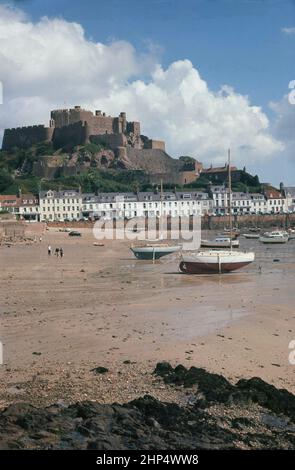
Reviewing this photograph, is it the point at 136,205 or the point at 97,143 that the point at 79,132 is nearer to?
the point at 97,143

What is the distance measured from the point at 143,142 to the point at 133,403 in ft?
364

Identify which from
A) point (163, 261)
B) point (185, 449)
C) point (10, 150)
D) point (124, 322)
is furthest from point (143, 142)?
point (185, 449)

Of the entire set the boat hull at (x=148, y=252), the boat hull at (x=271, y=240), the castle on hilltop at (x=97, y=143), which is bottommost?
the boat hull at (x=271, y=240)

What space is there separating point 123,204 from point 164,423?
8530cm

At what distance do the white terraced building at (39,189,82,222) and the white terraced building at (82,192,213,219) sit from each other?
1216mm

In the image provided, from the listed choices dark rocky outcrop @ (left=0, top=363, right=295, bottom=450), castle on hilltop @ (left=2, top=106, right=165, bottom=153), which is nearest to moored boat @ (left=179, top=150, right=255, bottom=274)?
dark rocky outcrop @ (left=0, top=363, right=295, bottom=450)

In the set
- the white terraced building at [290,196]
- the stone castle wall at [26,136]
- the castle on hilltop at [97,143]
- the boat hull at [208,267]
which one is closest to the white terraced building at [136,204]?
the white terraced building at [290,196]

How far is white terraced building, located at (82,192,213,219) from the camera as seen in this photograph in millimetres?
90250

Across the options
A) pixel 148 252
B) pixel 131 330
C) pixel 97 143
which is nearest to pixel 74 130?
pixel 97 143

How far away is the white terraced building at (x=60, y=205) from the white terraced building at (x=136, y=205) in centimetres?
122

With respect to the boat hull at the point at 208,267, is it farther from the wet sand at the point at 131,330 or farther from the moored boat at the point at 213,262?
the wet sand at the point at 131,330

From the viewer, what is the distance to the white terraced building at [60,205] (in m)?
87.2

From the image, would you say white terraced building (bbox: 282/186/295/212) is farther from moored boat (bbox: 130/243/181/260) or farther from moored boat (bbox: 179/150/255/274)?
moored boat (bbox: 179/150/255/274)

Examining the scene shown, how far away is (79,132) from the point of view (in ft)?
350
